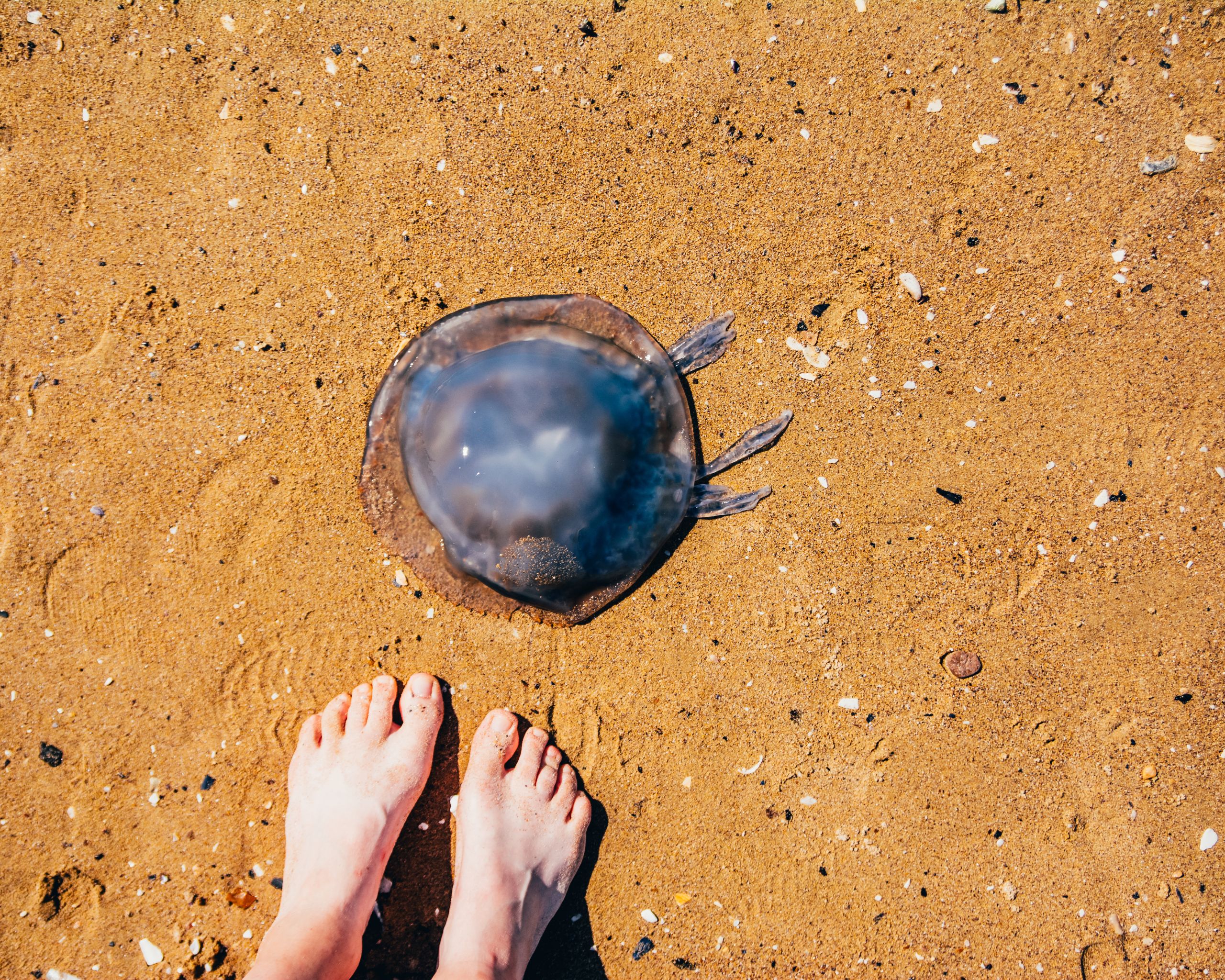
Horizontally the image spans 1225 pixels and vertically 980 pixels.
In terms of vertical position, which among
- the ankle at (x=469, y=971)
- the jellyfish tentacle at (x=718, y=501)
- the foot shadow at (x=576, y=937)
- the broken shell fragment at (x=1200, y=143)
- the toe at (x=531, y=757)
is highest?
the broken shell fragment at (x=1200, y=143)

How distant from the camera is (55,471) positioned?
2477mm

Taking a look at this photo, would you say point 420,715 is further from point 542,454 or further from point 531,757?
point 542,454

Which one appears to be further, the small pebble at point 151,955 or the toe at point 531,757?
the toe at point 531,757

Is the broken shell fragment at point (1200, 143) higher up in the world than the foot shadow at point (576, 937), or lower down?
higher up

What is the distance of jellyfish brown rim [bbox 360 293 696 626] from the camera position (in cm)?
249

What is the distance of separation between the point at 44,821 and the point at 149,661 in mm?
685

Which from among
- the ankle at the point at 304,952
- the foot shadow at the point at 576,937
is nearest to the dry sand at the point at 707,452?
the foot shadow at the point at 576,937

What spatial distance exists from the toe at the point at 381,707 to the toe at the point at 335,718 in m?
0.11

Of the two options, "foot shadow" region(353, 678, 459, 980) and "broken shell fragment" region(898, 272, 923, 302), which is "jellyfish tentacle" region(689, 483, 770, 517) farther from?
"foot shadow" region(353, 678, 459, 980)

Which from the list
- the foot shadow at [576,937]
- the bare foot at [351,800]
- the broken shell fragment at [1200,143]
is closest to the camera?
the bare foot at [351,800]

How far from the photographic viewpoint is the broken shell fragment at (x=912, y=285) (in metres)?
2.63

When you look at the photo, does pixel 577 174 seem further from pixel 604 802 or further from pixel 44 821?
pixel 44 821

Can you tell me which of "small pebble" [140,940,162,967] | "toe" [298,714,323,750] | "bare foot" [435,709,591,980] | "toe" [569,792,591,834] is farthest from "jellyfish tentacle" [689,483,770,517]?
"small pebble" [140,940,162,967]

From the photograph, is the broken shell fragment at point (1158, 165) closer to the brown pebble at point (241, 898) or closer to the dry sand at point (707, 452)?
the dry sand at point (707, 452)
